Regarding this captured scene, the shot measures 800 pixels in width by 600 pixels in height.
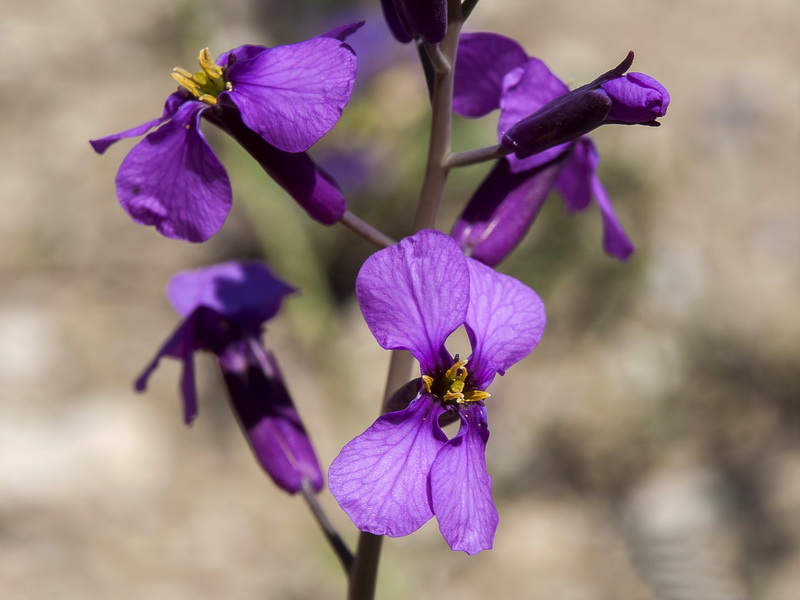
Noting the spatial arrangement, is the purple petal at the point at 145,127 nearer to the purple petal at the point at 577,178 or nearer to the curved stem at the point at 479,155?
the curved stem at the point at 479,155

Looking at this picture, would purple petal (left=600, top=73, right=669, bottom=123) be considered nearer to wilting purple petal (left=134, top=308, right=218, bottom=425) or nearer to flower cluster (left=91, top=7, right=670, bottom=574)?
flower cluster (left=91, top=7, right=670, bottom=574)

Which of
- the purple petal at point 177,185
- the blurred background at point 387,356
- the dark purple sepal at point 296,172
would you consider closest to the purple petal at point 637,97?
the dark purple sepal at point 296,172

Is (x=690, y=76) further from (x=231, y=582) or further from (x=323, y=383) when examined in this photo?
(x=231, y=582)

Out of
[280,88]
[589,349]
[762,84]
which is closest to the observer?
[280,88]

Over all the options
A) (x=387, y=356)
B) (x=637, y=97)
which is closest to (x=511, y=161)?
(x=637, y=97)

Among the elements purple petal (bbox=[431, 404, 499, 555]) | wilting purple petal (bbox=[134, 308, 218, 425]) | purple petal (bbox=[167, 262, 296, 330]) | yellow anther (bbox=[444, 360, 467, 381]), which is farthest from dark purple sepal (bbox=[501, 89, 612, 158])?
wilting purple petal (bbox=[134, 308, 218, 425])

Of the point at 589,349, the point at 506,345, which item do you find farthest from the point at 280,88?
the point at 589,349
